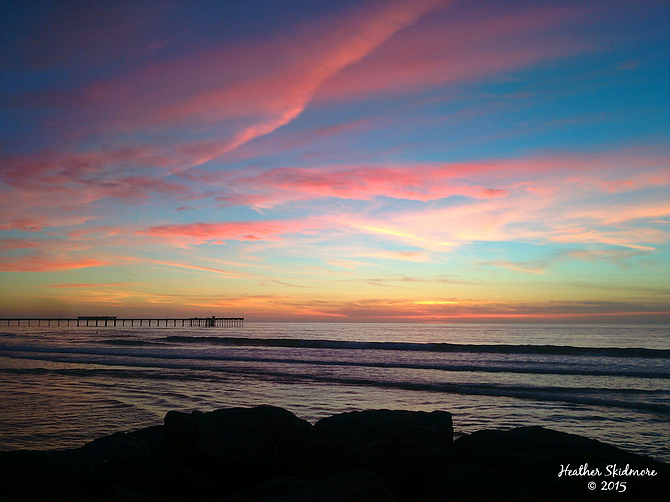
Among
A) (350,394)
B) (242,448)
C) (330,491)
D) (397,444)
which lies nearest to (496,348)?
(350,394)

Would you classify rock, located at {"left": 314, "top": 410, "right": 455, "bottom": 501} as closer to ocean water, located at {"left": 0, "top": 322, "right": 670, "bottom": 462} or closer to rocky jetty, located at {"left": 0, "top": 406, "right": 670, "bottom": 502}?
rocky jetty, located at {"left": 0, "top": 406, "right": 670, "bottom": 502}

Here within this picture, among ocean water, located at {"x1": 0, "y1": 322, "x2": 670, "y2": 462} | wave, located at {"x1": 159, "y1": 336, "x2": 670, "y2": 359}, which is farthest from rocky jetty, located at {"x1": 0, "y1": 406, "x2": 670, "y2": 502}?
wave, located at {"x1": 159, "y1": 336, "x2": 670, "y2": 359}

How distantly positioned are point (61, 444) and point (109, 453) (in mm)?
3095

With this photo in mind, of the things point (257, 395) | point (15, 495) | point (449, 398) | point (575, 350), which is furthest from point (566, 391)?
point (575, 350)

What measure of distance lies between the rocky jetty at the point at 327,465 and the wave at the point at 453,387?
9.48 metres

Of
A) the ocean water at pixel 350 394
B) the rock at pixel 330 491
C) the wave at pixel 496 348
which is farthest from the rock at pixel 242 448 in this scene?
the wave at pixel 496 348

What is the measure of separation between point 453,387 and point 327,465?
490 inches

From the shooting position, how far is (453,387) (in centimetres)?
1841

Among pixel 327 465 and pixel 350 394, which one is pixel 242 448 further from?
pixel 350 394

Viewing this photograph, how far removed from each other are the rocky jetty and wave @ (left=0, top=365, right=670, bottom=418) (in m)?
9.48

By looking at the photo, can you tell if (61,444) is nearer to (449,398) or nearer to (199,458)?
(199,458)

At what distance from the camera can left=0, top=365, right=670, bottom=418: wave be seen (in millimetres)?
15333

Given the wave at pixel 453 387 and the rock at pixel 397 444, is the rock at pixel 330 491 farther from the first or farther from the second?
the wave at pixel 453 387

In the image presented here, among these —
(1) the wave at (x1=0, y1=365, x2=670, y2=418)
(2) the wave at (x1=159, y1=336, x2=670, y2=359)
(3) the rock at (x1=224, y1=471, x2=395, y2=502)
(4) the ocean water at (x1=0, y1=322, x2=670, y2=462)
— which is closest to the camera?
(3) the rock at (x1=224, y1=471, x2=395, y2=502)
